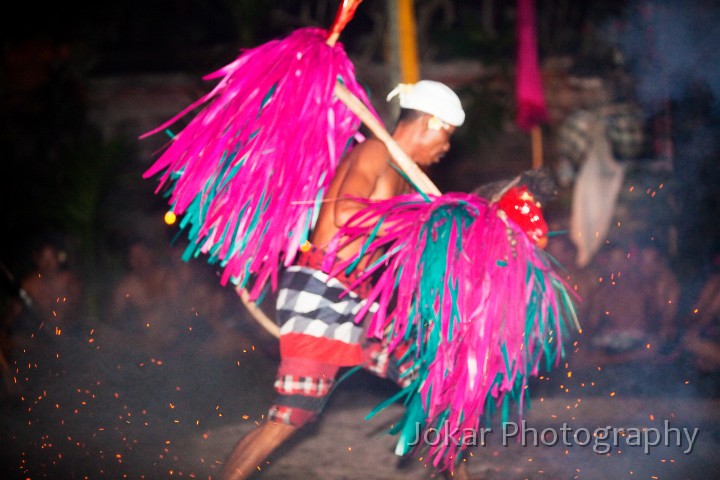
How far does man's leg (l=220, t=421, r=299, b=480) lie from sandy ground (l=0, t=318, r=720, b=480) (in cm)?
54

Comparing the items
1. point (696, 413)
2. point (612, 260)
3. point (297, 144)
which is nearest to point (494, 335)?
point (297, 144)

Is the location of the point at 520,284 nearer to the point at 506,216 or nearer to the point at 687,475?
the point at 506,216

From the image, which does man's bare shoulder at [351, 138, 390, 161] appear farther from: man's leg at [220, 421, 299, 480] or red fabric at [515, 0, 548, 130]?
red fabric at [515, 0, 548, 130]

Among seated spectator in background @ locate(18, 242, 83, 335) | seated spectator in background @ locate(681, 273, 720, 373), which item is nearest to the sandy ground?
seated spectator in background @ locate(681, 273, 720, 373)

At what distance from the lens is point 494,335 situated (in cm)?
281

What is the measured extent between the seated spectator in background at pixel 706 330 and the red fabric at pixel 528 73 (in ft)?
6.12

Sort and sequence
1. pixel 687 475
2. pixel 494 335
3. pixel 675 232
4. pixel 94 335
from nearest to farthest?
pixel 494 335, pixel 687 475, pixel 94 335, pixel 675 232

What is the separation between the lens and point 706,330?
518cm

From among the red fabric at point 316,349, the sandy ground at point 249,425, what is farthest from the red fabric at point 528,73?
the red fabric at point 316,349

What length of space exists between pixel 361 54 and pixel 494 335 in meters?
5.28

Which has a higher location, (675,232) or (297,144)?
(297,144)

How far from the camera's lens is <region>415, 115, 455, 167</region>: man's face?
9.93ft

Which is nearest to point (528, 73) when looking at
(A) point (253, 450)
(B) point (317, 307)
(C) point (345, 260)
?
(C) point (345, 260)

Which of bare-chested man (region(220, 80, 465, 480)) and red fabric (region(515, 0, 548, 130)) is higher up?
red fabric (region(515, 0, 548, 130))
